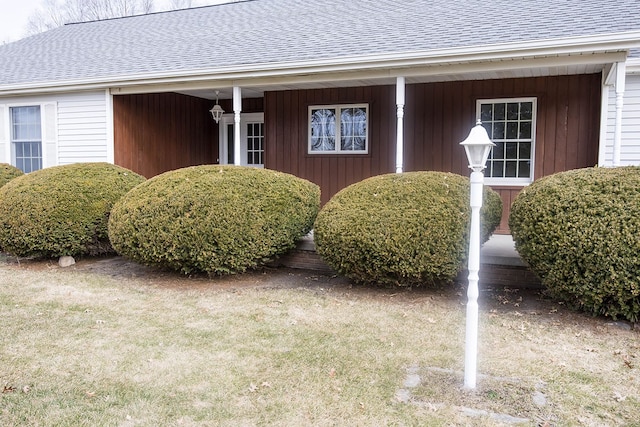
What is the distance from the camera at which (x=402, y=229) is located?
5.48 metres

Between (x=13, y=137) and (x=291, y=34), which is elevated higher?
(x=291, y=34)

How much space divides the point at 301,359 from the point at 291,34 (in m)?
7.80

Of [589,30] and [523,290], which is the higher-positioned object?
[589,30]

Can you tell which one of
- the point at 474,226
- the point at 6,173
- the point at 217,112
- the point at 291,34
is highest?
the point at 291,34

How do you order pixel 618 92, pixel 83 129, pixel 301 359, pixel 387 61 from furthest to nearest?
pixel 83 129, pixel 387 61, pixel 618 92, pixel 301 359

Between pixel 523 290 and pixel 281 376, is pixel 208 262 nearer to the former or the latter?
pixel 281 376

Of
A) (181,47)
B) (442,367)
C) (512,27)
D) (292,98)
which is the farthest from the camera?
(181,47)

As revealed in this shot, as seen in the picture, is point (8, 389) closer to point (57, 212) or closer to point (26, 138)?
point (57, 212)

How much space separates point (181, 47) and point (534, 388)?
990 centimetres

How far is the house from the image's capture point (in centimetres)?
739

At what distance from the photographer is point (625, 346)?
167 inches

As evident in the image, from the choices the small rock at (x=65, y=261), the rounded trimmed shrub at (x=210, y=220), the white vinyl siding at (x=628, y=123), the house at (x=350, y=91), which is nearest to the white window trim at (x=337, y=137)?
the house at (x=350, y=91)

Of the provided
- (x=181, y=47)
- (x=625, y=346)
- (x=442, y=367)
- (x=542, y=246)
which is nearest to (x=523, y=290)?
(x=542, y=246)

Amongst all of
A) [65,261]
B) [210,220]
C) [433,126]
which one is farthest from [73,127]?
[433,126]
